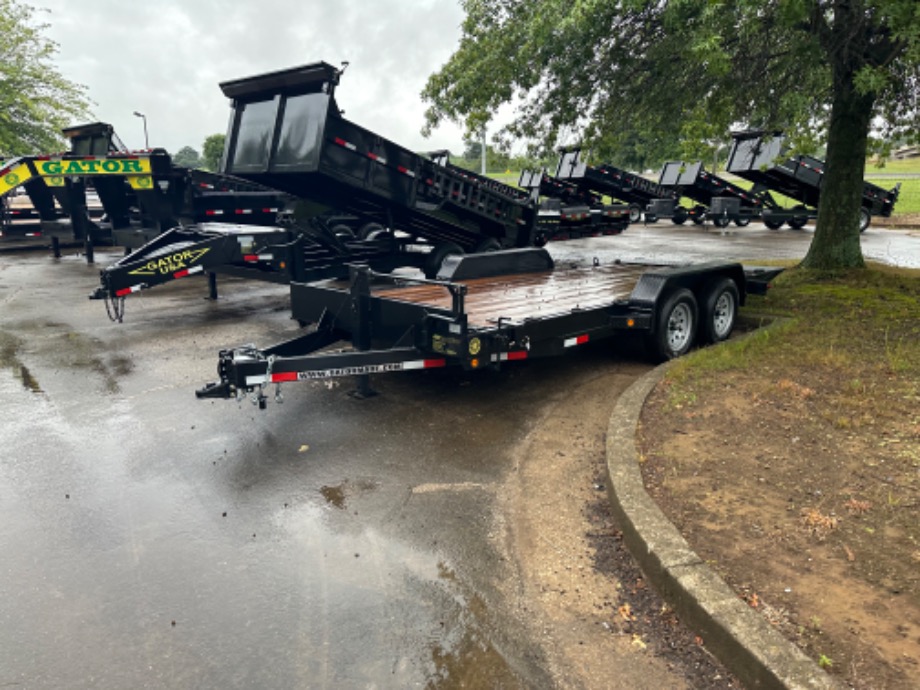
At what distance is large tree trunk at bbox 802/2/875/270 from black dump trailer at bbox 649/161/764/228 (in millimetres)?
12223

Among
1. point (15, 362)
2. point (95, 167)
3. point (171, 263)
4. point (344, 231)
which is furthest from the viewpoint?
point (95, 167)

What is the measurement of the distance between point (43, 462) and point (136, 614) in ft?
7.47

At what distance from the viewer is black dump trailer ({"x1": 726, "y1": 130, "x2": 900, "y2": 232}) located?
63.2 ft

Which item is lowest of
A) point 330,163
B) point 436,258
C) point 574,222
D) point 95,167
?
point 436,258

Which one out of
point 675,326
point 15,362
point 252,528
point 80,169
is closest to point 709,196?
point 675,326

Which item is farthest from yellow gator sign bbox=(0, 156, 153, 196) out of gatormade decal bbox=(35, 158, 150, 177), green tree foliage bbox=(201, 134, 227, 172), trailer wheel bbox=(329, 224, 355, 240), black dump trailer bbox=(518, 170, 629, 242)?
green tree foliage bbox=(201, 134, 227, 172)

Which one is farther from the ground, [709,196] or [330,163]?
[709,196]

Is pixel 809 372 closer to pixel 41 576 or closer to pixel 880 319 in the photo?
pixel 880 319

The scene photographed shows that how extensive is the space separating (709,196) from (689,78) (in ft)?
51.1

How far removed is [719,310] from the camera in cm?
759

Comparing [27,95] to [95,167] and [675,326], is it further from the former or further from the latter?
[675,326]

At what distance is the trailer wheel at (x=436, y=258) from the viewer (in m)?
10.9

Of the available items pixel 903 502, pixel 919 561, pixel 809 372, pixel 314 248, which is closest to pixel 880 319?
pixel 809 372

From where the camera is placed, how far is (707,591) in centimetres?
297
